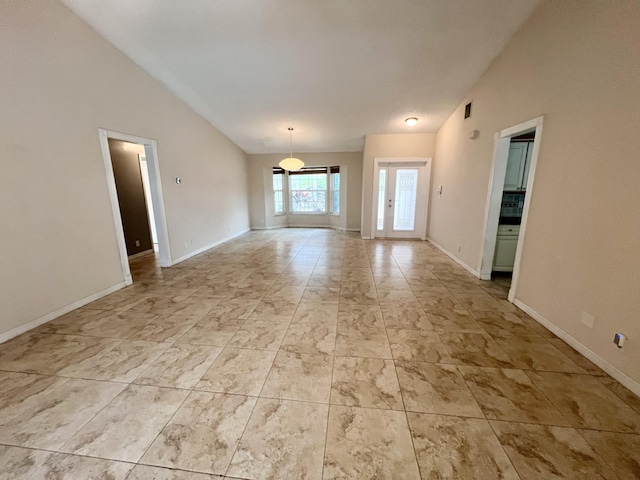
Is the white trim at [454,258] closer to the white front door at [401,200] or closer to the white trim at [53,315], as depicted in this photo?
the white front door at [401,200]

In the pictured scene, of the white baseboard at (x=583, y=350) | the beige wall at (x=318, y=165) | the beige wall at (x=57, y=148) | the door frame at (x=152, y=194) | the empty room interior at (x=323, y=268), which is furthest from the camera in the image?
the beige wall at (x=318, y=165)

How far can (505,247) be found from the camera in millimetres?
3668

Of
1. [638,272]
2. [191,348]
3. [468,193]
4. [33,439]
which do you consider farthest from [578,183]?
[33,439]

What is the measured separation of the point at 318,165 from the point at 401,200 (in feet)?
9.36

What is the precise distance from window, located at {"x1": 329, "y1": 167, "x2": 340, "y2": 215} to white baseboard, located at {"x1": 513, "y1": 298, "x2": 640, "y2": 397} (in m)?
5.92

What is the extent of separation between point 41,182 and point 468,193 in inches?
215

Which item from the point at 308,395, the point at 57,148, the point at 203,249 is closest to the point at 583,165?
the point at 308,395

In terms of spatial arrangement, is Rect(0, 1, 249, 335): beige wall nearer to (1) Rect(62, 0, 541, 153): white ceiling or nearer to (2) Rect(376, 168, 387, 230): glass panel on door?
(1) Rect(62, 0, 541, 153): white ceiling

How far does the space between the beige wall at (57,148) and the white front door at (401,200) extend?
192 inches

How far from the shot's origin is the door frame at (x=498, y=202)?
2828 mm

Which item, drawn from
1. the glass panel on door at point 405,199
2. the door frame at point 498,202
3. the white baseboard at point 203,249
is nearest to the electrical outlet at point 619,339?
the door frame at point 498,202

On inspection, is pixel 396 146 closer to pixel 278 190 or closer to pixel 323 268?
pixel 323 268

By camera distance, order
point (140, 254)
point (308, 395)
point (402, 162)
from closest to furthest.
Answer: point (308, 395)
point (140, 254)
point (402, 162)

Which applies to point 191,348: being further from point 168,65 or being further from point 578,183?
point 168,65
